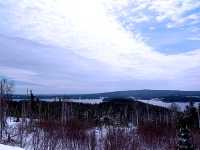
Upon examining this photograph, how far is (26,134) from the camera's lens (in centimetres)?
1706

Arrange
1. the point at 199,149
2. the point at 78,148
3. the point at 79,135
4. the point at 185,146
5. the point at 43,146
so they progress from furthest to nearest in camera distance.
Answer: the point at 199,149 < the point at 79,135 < the point at 78,148 < the point at 185,146 < the point at 43,146

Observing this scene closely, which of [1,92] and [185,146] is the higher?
[1,92]

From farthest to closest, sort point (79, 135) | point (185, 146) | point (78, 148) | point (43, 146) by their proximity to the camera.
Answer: point (79, 135) < point (78, 148) < point (185, 146) < point (43, 146)

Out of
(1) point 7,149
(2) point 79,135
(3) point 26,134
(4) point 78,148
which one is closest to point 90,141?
(4) point 78,148

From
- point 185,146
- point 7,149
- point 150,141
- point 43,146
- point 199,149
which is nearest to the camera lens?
point 7,149

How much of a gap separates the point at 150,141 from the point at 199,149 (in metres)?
3.90

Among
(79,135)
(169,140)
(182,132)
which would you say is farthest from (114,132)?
(169,140)

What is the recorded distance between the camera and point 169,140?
92.5 feet

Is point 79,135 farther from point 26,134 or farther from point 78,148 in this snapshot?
point 26,134

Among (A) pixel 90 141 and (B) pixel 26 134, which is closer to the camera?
(B) pixel 26 134

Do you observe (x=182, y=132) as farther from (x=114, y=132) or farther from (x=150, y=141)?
(x=150, y=141)

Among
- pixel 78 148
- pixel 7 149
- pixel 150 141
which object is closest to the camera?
pixel 7 149

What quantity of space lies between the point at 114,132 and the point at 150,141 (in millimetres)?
11613

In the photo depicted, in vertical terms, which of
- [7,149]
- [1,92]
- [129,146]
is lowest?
[129,146]
